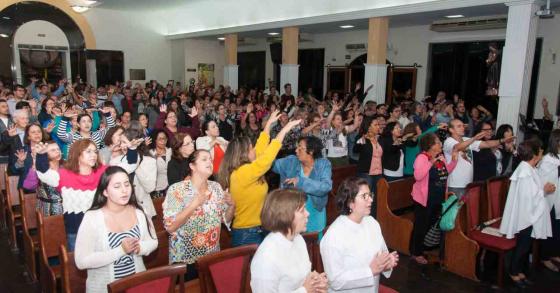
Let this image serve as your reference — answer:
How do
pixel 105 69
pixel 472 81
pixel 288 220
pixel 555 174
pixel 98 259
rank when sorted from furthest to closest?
pixel 105 69 < pixel 472 81 < pixel 555 174 < pixel 98 259 < pixel 288 220

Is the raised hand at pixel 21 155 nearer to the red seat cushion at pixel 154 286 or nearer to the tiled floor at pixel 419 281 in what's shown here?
the tiled floor at pixel 419 281

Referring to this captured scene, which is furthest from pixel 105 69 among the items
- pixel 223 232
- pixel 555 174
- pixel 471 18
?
pixel 555 174

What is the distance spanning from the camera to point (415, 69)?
1251 centimetres

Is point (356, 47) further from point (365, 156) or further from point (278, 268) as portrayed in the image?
point (278, 268)

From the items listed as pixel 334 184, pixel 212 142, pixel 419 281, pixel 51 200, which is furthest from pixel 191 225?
pixel 334 184

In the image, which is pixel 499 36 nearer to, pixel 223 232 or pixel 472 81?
pixel 472 81

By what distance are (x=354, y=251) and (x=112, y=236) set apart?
4.63 feet

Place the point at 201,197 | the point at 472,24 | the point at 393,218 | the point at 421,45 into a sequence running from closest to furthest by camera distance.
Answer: the point at 201,197 < the point at 393,218 < the point at 472,24 < the point at 421,45

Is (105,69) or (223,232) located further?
(105,69)

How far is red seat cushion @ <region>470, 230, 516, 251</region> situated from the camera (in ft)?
13.4

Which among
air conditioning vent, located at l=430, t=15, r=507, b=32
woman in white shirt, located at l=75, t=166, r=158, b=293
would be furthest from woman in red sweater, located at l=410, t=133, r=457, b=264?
air conditioning vent, located at l=430, t=15, r=507, b=32

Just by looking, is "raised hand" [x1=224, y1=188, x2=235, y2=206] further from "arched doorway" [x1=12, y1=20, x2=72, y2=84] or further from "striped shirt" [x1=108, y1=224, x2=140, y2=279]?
"arched doorway" [x1=12, y1=20, x2=72, y2=84]

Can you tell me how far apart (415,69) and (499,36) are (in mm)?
2525

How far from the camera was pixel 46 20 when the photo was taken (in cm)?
1469
